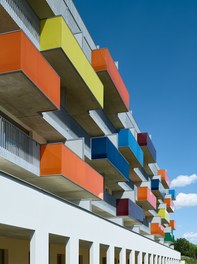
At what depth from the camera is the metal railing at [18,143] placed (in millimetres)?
15250

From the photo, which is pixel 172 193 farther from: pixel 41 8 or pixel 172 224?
pixel 41 8

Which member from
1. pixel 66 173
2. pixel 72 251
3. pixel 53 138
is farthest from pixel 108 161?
pixel 72 251

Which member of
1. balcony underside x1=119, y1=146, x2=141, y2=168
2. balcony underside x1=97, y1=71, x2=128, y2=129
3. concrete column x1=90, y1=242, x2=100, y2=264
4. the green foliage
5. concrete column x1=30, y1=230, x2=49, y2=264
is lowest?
the green foliage

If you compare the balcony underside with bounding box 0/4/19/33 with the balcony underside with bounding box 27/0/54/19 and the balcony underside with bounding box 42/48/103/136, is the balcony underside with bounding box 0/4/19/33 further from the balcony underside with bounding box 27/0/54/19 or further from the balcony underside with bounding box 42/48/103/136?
the balcony underside with bounding box 42/48/103/136

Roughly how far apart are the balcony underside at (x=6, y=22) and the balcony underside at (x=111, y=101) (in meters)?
8.56

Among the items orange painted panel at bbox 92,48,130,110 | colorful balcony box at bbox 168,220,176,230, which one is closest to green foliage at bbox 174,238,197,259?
colorful balcony box at bbox 168,220,176,230

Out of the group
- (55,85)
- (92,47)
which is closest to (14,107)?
(55,85)

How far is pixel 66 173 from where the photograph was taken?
17.8 m

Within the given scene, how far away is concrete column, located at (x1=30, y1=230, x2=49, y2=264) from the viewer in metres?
11.8

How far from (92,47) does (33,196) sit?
16.0m

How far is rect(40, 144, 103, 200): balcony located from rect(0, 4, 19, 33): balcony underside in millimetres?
5167

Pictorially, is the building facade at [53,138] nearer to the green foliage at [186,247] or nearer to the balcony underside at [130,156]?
the balcony underside at [130,156]

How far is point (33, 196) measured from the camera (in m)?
11.9

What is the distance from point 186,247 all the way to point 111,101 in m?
100
